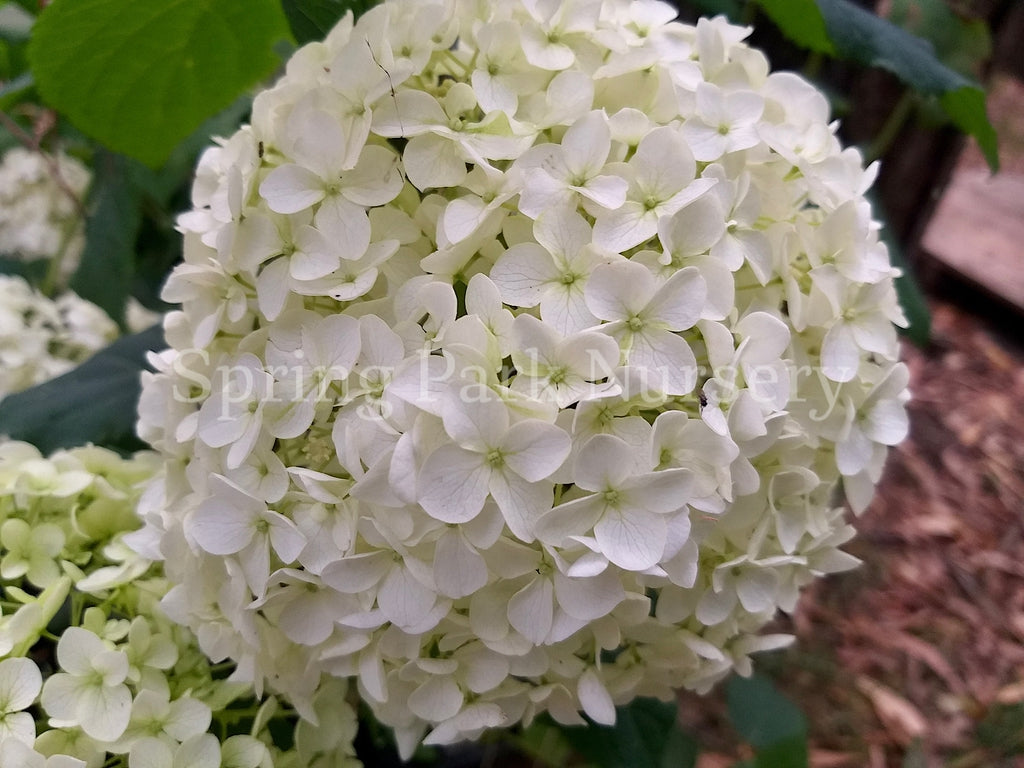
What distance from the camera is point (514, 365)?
0.35 m

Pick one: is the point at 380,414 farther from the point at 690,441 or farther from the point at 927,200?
the point at 927,200

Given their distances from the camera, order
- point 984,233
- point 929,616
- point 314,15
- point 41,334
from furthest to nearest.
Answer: point 984,233
point 929,616
point 41,334
point 314,15

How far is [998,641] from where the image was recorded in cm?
128

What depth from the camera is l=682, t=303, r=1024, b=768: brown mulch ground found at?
1124 mm

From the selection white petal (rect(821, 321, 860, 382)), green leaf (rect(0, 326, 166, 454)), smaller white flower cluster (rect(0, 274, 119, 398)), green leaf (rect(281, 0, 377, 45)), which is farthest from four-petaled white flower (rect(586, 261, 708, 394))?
smaller white flower cluster (rect(0, 274, 119, 398))

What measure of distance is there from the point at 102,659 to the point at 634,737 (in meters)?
0.37

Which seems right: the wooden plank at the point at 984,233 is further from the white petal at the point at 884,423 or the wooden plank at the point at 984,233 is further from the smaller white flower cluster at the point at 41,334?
the smaller white flower cluster at the point at 41,334

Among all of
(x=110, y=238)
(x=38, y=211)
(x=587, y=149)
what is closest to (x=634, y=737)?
(x=587, y=149)

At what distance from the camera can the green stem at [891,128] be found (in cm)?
115

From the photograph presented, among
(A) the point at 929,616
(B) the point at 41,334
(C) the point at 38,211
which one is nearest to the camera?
(B) the point at 41,334

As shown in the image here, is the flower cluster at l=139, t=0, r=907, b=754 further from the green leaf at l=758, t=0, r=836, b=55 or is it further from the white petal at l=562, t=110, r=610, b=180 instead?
the green leaf at l=758, t=0, r=836, b=55

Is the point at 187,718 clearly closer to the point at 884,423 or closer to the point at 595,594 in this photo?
the point at 595,594

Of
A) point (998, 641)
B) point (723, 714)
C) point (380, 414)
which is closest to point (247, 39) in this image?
point (380, 414)

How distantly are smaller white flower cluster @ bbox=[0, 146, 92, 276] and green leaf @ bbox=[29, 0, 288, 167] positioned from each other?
36cm
